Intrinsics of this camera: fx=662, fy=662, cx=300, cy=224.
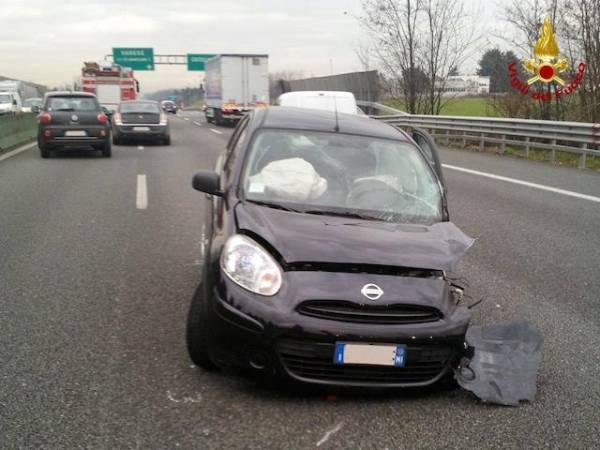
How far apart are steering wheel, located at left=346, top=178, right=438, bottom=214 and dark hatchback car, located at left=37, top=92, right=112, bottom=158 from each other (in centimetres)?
1390

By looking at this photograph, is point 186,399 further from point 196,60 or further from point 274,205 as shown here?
point 196,60

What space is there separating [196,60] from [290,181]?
6927cm

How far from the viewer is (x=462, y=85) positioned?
2745cm

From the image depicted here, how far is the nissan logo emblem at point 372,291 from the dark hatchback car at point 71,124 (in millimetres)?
15065

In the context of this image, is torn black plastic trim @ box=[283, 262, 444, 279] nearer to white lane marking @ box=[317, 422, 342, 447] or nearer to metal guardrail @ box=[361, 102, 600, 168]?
white lane marking @ box=[317, 422, 342, 447]

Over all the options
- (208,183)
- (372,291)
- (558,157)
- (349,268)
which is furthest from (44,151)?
(372,291)

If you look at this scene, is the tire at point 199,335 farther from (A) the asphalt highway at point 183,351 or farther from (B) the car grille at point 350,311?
(B) the car grille at point 350,311

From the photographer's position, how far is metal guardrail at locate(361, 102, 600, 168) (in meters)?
14.4

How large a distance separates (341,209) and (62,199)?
24.5 feet

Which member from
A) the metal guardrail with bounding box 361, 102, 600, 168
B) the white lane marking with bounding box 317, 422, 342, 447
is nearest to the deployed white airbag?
the white lane marking with bounding box 317, 422, 342, 447

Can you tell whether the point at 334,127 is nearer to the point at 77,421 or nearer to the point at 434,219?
the point at 434,219

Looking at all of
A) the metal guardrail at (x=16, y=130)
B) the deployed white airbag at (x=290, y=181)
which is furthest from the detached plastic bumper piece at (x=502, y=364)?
the metal guardrail at (x=16, y=130)

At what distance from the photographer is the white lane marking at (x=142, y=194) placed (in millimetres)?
10008

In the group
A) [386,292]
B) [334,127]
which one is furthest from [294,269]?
[334,127]
